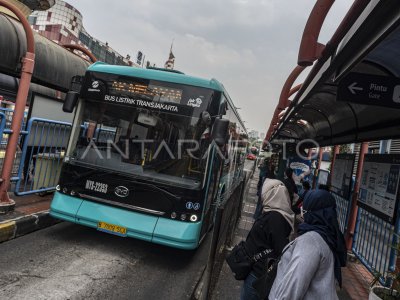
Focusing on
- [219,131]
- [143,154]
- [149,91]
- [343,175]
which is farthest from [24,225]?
[343,175]

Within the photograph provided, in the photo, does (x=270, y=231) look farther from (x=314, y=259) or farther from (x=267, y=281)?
(x=314, y=259)

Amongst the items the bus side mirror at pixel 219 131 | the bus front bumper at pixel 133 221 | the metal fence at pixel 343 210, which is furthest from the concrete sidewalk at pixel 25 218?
the metal fence at pixel 343 210

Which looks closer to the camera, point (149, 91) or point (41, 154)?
point (149, 91)

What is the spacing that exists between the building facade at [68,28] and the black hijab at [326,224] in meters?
62.9

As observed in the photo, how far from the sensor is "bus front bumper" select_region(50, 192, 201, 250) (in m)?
5.35

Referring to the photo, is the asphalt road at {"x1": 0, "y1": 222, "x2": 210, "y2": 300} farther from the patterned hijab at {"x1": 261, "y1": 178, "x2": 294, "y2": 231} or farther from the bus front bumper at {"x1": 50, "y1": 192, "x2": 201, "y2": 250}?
the patterned hijab at {"x1": 261, "y1": 178, "x2": 294, "y2": 231}

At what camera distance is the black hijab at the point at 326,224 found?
7.48ft

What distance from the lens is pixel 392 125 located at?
529 centimetres

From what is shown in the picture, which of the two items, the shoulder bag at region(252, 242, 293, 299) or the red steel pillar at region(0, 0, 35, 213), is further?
the red steel pillar at region(0, 0, 35, 213)

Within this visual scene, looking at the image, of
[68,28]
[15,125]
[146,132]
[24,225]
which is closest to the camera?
[146,132]

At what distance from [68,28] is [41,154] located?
6945cm

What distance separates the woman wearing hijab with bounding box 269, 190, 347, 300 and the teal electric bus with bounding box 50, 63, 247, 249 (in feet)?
10.0

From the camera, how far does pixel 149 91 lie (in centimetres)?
584

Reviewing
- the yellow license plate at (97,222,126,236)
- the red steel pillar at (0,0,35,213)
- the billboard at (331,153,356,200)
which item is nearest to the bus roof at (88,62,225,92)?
the red steel pillar at (0,0,35,213)
